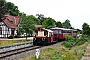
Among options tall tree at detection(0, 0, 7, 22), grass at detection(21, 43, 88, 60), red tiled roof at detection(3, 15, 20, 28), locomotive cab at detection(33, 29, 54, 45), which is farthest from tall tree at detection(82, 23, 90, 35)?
grass at detection(21, 43, 88, 60)

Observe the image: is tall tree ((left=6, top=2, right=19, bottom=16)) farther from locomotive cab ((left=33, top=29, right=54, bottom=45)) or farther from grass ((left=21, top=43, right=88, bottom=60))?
grass ((left=21, top=43, right=88, bottom=60))

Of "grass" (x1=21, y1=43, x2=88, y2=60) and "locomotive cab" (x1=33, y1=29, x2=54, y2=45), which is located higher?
"locomotive cab" (x1=33, y1=29, x2=54, y2=45)

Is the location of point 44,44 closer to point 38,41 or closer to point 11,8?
point 38,41

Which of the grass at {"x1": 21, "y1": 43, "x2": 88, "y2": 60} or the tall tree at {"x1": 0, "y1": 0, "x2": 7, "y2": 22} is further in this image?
the tall tree at {"x1": 0, "y1": 0, "x2": 7, "y2": 22}

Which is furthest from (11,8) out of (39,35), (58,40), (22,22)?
(39,35)

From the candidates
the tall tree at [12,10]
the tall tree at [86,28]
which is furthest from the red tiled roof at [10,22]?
the tall tree at [12,10]

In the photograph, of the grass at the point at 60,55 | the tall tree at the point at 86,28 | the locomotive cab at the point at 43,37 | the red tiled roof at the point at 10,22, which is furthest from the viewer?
the red tiled roof at the point at 10,22

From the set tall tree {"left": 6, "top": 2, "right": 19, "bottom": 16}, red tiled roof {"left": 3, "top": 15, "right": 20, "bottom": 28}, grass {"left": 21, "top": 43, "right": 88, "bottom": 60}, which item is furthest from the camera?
tall tree {"left": 6, "top": 2, "right": 19, "bottom": 16}

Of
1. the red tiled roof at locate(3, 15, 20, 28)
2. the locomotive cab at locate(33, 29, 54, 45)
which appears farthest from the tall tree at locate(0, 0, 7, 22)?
the locomotive cab at locate(33, 29, 54, 45)

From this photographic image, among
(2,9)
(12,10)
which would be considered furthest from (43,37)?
(12,10)

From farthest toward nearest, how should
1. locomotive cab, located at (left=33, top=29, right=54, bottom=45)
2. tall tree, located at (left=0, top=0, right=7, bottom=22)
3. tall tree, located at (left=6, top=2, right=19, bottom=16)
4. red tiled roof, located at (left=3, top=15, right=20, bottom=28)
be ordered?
tall tree, located at (left=6, top=2, right=19, bottom=16) → red tiled roof, located at (left=3, top=15, right=20, bottom=28) → tall tree, located at (left=0, top=0, right=7, bottom=22) → locomotive cab, located at (left=33, top=29, right=54, bottom=45)

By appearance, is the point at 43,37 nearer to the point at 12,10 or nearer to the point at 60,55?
the point at 60,55

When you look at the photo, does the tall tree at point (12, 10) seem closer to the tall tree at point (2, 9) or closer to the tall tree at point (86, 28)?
the tall tree at point (86, 28)

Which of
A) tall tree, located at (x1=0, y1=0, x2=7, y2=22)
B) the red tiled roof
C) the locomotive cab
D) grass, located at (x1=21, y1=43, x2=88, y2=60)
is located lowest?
grass, located at (x1=21, y1=43, x2=88, y2=60)
